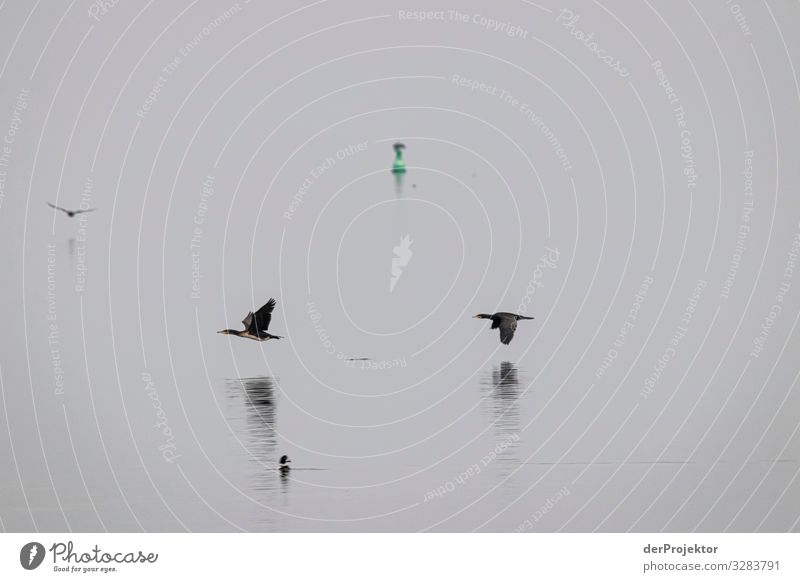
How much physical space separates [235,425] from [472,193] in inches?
1850

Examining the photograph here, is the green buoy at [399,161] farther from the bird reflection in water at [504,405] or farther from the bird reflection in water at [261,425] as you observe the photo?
the bird reflection in water at [261,425]

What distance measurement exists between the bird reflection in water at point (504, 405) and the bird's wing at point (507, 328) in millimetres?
823

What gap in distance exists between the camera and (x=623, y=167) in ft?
272

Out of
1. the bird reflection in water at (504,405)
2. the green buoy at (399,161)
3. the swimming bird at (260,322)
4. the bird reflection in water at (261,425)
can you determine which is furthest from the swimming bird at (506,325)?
the green buoy at (399,161)

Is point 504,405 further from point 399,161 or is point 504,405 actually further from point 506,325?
point 399,161

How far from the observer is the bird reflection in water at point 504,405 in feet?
95.4

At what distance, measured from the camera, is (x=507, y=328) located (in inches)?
1363

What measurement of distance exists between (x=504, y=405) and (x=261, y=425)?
448 cm

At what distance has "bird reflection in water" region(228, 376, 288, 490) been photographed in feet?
88.8

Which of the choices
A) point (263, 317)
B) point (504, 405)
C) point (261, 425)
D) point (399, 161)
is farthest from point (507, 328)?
point (399, 161)
